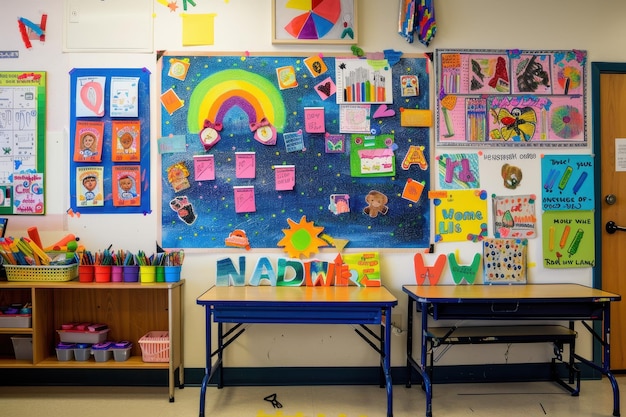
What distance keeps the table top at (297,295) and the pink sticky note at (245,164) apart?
75 centimetres

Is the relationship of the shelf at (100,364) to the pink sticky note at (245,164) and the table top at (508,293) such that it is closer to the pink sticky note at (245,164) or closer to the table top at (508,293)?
the pink sticky note at (245,164)

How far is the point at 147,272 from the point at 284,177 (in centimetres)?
107

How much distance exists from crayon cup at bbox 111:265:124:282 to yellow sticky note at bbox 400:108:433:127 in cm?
208

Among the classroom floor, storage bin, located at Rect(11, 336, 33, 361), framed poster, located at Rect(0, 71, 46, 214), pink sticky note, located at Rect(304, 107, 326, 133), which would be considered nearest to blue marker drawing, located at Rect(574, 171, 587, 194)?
the classroom floor

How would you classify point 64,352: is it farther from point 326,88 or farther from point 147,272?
point 326,88

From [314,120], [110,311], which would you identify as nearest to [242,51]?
[314,120]

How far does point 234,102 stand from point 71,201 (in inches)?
50.9

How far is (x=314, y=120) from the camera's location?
3.09 meters

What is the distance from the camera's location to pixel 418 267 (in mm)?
3125

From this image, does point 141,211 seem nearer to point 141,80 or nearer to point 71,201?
point 71,201

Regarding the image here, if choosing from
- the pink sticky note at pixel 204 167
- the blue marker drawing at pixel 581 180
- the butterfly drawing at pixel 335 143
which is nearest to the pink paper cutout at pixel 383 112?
the butterfly drawing at pixel 335 143

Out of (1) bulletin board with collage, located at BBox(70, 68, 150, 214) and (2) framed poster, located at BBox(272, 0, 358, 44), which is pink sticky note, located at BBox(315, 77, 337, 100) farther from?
(1) bulletin board with collage, located at BBox(70, 68, 150, 214)

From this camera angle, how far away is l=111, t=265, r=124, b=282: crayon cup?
2898 millimetres

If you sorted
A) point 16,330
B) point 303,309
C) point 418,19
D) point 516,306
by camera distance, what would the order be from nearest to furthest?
point 303,309
point 516,306
point 16,330
point 418,19
